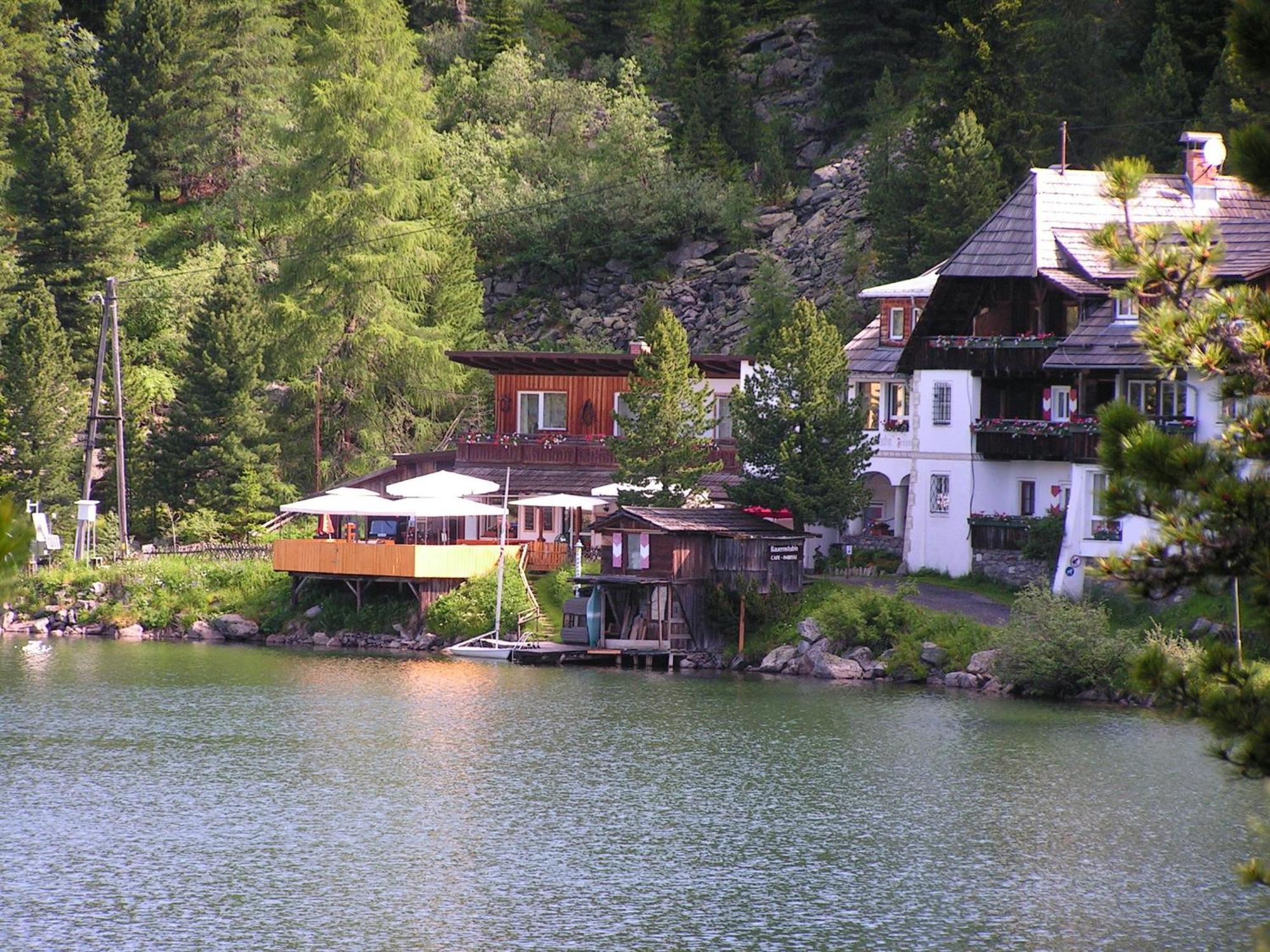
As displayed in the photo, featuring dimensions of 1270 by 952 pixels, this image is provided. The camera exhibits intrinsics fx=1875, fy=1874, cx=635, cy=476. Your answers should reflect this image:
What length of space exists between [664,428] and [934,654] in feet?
33.7

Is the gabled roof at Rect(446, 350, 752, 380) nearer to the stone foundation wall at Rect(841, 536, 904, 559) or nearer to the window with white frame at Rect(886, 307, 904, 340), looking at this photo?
the window with white frame at Rect(886, 307, 904, 340)

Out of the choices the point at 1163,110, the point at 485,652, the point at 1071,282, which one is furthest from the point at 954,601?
the point at 1163,110

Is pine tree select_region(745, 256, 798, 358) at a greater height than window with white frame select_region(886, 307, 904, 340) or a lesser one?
greater

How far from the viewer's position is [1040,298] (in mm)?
49594

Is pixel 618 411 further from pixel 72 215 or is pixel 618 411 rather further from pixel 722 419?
pixel 72 215

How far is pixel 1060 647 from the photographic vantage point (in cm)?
4309

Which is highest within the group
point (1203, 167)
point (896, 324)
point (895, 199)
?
point (895, 199)

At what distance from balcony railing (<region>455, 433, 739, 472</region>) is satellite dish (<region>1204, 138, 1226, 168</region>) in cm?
1629

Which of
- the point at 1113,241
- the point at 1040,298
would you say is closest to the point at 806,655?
the point at 1040,298

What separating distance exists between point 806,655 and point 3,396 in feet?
96.5

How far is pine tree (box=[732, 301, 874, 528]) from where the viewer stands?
165ft

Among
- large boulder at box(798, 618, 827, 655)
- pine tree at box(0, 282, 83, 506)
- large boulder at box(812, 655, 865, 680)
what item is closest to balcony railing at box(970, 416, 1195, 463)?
large boulder at box(798, 618, 827, 655)

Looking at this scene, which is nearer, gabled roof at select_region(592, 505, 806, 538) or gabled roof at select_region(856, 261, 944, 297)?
gabled roof at select_region(592, 505, 806, 538)

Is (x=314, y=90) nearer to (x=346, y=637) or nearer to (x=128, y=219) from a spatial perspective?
(x=128, y=219)
